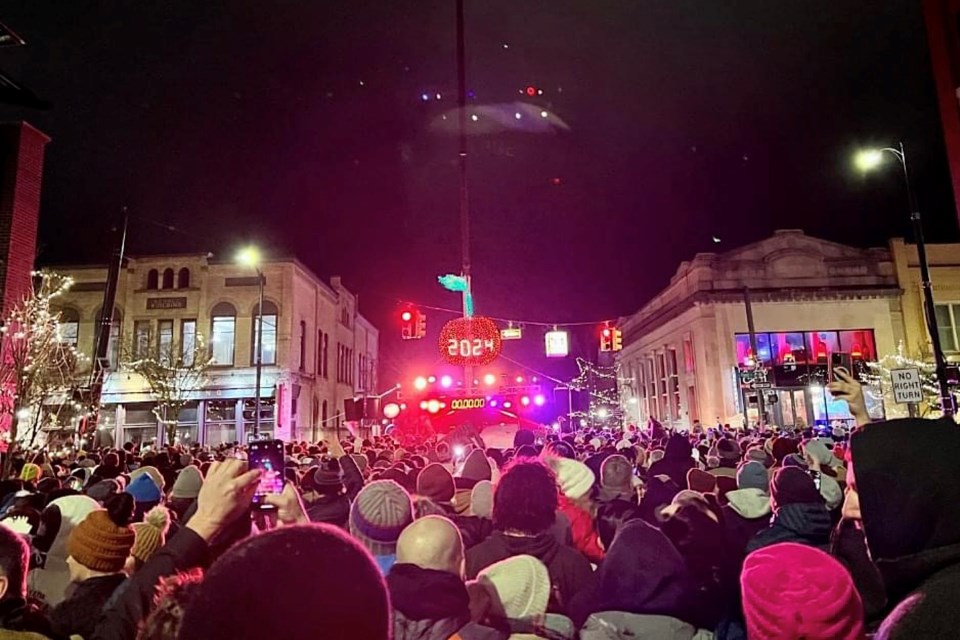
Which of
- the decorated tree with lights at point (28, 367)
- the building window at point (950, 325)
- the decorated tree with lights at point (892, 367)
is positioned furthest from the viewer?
the building window at point (950, 325)

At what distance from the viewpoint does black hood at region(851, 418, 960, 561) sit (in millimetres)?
1850

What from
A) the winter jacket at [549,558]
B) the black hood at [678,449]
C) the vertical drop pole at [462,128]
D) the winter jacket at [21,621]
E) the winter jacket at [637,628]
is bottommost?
the winter jacket at [637,628]

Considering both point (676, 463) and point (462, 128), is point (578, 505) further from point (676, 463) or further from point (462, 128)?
point (462, 128)

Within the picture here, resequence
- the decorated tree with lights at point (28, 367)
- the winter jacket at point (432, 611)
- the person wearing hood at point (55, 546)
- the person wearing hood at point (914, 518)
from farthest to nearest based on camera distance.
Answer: the decorated tree with lights at point (28, 367), the person wearing hood at point (55, 546), the winter jacket at point (432, 611), the person wearing hood at point (914, 518)

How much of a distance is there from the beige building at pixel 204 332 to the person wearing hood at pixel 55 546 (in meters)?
35.4

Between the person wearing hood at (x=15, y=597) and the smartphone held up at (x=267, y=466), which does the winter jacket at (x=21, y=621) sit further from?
the smartphone held up at (x=267, y=466)

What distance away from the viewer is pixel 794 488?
13.9 ft

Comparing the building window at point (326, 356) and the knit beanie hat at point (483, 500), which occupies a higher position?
the building window at point (326, 356)

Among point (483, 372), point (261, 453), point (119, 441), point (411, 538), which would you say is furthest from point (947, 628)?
point (119, 441)

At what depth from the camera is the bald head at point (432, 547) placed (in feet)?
9.91

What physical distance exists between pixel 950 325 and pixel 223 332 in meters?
45.9

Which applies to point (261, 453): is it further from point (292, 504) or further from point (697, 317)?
point (697, 317)

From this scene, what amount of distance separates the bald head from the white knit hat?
23 cm

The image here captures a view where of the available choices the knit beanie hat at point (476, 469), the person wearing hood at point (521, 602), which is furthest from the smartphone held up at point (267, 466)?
the knit beanie hat at point (476, 469)
